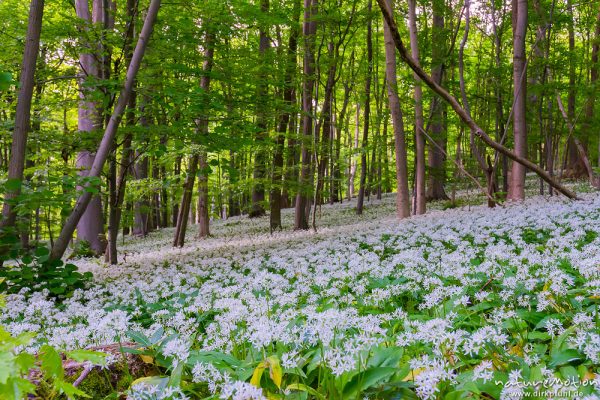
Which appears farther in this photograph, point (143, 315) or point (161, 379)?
point (143, 315)

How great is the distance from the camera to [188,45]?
8.92m

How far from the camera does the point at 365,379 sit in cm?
194

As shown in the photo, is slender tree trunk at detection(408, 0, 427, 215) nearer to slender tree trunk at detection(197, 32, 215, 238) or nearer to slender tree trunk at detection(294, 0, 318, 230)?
slender tree trunk at detection(294, 0, 318, 230)

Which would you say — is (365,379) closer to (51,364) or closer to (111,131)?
(51,364)

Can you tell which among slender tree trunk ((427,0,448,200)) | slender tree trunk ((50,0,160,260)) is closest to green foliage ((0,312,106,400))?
slender tree trunk ((50,0,160,260))

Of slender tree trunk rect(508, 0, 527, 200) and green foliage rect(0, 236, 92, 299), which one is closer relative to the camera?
green foliage rect(0, 236, 92, 299)

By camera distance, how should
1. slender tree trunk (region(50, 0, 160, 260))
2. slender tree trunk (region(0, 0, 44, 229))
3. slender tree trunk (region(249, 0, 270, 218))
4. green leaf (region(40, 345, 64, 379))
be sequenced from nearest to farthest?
green leaf (region(40, 345, 64, 379)) → slender tree trunk (region(0, 0, 44, 229)) → slender tree trunk (region(50, 0, 160, 260)) → slender tree trunk (region(249, 0, 270, 218))

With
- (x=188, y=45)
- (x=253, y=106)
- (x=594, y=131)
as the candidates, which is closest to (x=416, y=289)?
(x=253, y=106)

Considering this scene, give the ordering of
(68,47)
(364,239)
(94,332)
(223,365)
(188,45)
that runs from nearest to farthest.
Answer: (223,365), (94,332), (68,47), (364,239), (188,45)

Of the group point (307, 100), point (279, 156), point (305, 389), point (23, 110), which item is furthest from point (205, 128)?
point (305, 389)

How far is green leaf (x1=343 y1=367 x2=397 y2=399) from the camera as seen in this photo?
1.89m

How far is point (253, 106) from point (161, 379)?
7.61 metres

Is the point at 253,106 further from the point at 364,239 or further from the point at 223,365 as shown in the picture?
the point at 223,365

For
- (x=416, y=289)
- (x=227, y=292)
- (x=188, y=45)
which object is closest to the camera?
(x=416, y=289)
